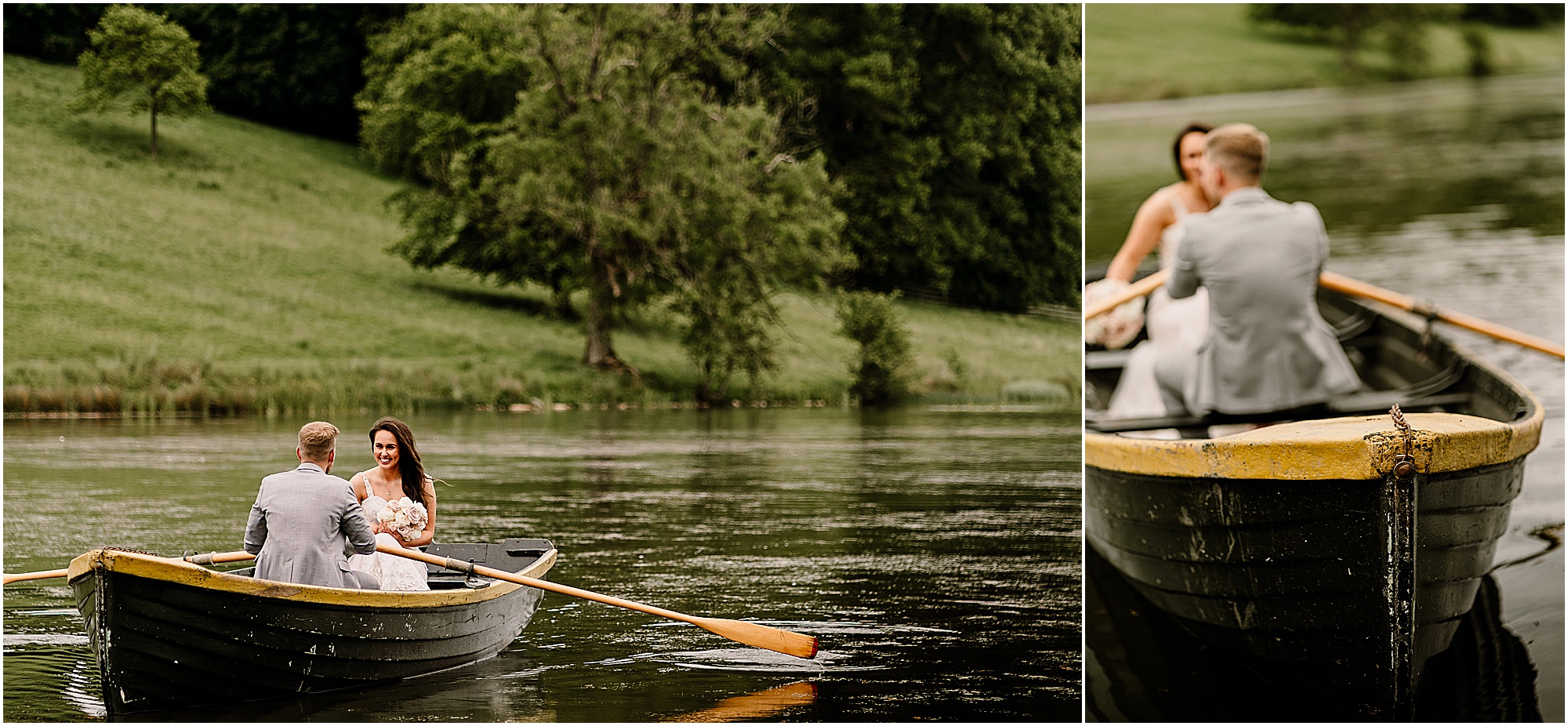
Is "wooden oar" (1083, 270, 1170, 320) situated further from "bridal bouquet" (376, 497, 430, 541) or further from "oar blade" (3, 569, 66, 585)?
"oar blade" (3, 569, 66, 585)

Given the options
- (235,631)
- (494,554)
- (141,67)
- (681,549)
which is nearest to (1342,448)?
(235,631)

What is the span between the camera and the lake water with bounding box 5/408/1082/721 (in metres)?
3.53

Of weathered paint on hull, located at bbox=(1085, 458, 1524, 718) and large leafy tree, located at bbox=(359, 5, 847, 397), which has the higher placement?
large leafy tree, located at bbox=(359, 5, 847, 397)

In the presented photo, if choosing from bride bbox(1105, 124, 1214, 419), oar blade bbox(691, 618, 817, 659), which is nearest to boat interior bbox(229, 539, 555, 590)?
oar blade bbox(691, 618, 817, 659)

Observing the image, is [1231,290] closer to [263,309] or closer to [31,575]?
[31,575]

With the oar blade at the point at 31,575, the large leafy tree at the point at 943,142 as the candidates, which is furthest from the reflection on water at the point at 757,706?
the large leafy tree at the point at 943,142

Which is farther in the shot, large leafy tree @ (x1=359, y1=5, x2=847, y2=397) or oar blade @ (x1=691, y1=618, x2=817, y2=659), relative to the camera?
large leafy tree @ (x1=359, y1=5, x2=847, y2=397)

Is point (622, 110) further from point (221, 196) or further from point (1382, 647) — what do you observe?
point (1382, 647)

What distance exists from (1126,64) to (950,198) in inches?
515

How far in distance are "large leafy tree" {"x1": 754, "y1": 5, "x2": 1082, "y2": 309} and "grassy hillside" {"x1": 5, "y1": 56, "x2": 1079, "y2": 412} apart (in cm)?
163

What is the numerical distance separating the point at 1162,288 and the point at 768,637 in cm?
174

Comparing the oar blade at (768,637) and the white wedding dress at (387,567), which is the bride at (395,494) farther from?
the oar blade at (768,637)

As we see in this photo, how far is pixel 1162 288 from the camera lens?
14.0 ft

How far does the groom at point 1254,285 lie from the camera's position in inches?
121
